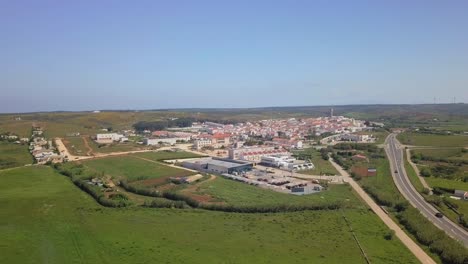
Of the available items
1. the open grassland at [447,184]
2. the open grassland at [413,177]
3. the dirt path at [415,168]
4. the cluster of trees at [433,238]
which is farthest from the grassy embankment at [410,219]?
the open grassland at [447,184]

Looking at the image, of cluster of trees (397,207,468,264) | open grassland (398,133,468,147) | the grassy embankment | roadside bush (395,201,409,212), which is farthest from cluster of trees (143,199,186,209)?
open grassland (398,133,468,147)

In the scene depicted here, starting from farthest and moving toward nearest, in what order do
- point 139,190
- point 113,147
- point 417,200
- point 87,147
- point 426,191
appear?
point 113,147
point 87,147
point 139,190
point 426,191
point 417,200

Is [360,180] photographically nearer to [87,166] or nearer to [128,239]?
Answer: [128,239]

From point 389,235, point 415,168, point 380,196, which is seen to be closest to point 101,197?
point 389,235

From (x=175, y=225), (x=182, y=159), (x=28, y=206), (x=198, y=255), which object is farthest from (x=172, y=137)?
(x=198, y=255)

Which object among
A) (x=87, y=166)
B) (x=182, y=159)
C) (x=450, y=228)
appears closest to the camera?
(x=450, y=228)

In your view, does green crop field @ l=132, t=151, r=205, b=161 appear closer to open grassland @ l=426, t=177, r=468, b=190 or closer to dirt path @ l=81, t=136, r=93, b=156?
dirt path @ l=81, t=136, r=93, b=156

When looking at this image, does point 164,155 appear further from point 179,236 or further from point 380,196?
point 179,236
